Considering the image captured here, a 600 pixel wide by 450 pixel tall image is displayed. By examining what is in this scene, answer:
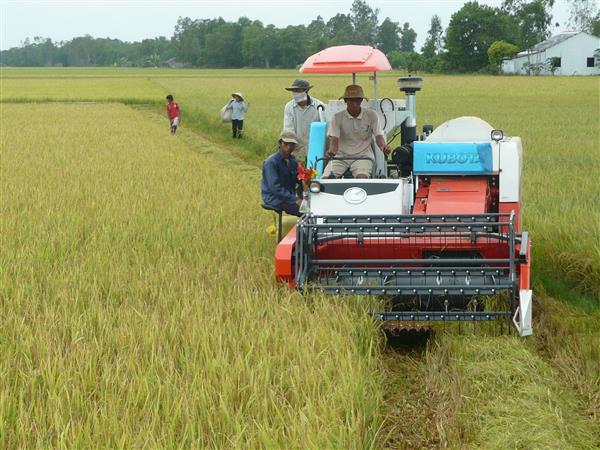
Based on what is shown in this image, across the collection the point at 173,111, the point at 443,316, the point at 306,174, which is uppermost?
the point at 306,174

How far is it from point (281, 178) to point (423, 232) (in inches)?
79.7

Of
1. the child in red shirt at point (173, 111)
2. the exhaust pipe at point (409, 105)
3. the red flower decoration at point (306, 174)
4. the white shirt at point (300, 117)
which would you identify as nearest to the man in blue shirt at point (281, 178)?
the red flower decoration at point (306, 174)

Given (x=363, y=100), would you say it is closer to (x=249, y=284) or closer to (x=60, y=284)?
(x=249, y=284)

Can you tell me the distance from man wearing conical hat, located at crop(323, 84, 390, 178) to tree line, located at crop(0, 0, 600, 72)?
46222 mm

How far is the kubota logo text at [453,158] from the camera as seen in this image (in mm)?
6840

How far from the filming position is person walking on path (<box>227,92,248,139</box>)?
1955cm

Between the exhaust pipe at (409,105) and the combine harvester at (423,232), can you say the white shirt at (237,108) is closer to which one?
the exhaust pipe at (409,105)

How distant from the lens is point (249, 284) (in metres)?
6.13

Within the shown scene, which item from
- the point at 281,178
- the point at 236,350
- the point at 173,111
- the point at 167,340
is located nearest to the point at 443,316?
the point at 236,350

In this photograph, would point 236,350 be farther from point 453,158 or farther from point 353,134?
point 353,134

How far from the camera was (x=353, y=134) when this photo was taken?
294 inches

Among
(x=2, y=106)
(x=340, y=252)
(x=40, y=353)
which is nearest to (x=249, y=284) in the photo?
(x=340, y=252)

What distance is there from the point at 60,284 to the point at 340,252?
1904 millimetres

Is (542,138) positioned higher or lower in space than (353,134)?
lower
